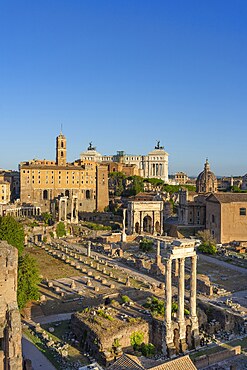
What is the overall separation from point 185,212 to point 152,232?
654 centimetres

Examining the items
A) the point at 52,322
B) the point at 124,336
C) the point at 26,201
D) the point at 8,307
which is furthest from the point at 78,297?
the point at 26,201

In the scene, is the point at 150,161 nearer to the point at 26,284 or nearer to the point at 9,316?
the point at 26,284

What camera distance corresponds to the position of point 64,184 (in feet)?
299

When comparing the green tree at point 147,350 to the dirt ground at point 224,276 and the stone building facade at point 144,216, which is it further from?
the stone building facade at point 144,216

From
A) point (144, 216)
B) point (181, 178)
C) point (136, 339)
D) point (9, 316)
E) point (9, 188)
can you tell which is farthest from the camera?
point (181, 178)

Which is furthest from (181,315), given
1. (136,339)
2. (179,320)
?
(136,339)

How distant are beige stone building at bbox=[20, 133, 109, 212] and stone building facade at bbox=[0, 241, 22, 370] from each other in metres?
68.4

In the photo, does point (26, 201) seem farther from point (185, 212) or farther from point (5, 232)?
point (5, 232)

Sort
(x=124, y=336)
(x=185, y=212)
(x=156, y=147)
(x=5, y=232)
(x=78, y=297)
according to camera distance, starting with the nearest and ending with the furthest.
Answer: (x=124, y=336), (x=78, y=297), (x=5, y=232), (x=185, y=212), (x=156, y=147)

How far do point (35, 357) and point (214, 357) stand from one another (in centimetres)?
957

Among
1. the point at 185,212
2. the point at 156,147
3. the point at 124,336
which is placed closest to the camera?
the point at 124,336

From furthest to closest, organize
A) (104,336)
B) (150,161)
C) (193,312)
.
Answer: (150,161) < (193,312) < (104,336)

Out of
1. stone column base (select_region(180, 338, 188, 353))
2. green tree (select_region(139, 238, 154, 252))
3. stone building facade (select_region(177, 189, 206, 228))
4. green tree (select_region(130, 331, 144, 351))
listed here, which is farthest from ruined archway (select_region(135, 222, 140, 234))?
green tree (select_region(130, 331, 144, 351))

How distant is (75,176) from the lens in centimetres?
9169
